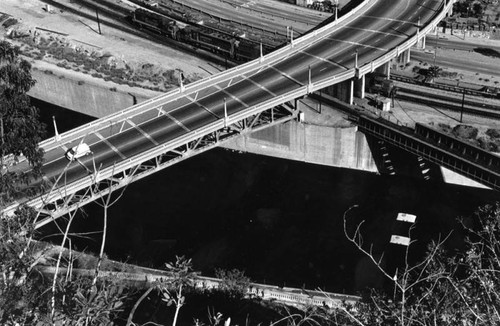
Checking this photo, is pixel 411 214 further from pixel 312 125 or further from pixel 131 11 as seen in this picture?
pixel 131 11

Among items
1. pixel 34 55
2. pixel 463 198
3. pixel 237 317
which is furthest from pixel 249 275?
pixel 34 55

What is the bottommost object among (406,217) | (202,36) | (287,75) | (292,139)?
(406,217)

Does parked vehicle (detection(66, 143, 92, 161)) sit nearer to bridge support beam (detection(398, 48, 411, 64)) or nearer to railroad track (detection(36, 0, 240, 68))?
railroad track (detection(36, 0, 240, 68))

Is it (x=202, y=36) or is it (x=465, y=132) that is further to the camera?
(x=202, y=36)

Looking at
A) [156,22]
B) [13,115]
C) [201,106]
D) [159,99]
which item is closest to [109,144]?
[159,99]

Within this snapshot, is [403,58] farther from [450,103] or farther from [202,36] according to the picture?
[202,36]

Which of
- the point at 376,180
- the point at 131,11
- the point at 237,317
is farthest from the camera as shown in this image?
the point at 131,11
